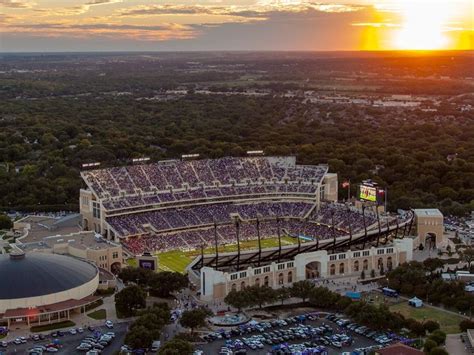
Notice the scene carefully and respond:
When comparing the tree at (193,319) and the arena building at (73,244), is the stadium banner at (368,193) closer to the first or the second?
the arena building at (73,244)

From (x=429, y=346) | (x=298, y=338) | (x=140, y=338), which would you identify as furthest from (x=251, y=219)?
(x=429, y=346)

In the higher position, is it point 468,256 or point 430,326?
point 430,326

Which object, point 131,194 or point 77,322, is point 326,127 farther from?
point 77,322

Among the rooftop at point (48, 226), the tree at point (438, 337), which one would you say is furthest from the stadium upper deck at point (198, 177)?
the tree at point (438, 337)

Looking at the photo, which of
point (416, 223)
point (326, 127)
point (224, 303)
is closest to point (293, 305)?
point (224, 303)

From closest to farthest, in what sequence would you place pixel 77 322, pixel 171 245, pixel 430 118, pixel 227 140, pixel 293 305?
pixel 77 322, pixel 293 305, pixel 171 245, pixel 227 140, pixel 430 118

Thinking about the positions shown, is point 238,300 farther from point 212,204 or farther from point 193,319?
point 212,204

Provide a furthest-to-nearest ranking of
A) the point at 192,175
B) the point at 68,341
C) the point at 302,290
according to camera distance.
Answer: the point at 192,175 < the point at 302,290 < the point at 68,341
